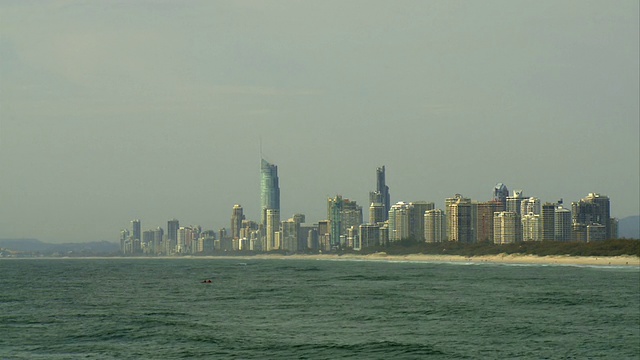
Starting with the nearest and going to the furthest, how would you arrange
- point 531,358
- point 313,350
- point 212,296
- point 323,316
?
1. point 531,358
2. point 313,350
3. point 323,316
4. point 212,296

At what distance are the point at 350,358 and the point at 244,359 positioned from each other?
20.0ft

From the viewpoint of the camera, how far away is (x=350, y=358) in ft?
168

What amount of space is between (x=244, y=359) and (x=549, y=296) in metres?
57.7

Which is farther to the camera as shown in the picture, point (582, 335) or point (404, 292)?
point (404, 292)

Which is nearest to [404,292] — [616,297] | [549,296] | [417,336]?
[549,296]

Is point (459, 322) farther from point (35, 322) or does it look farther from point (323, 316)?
point (35, 322)

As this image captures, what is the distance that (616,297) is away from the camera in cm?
9688

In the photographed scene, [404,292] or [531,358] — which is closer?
[531,358]

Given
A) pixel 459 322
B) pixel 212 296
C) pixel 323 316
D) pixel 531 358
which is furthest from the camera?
pixel 212 296

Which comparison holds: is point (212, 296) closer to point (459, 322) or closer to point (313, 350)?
point (459, 322)

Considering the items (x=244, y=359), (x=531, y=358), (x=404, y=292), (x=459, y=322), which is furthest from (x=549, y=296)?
(x=244, y=359)

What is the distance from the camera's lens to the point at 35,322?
73.5 m

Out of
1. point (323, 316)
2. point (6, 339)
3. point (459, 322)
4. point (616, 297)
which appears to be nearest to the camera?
point (6, 339)

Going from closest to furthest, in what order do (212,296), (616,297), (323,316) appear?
(323,316) < (616,297) < (212,296)
